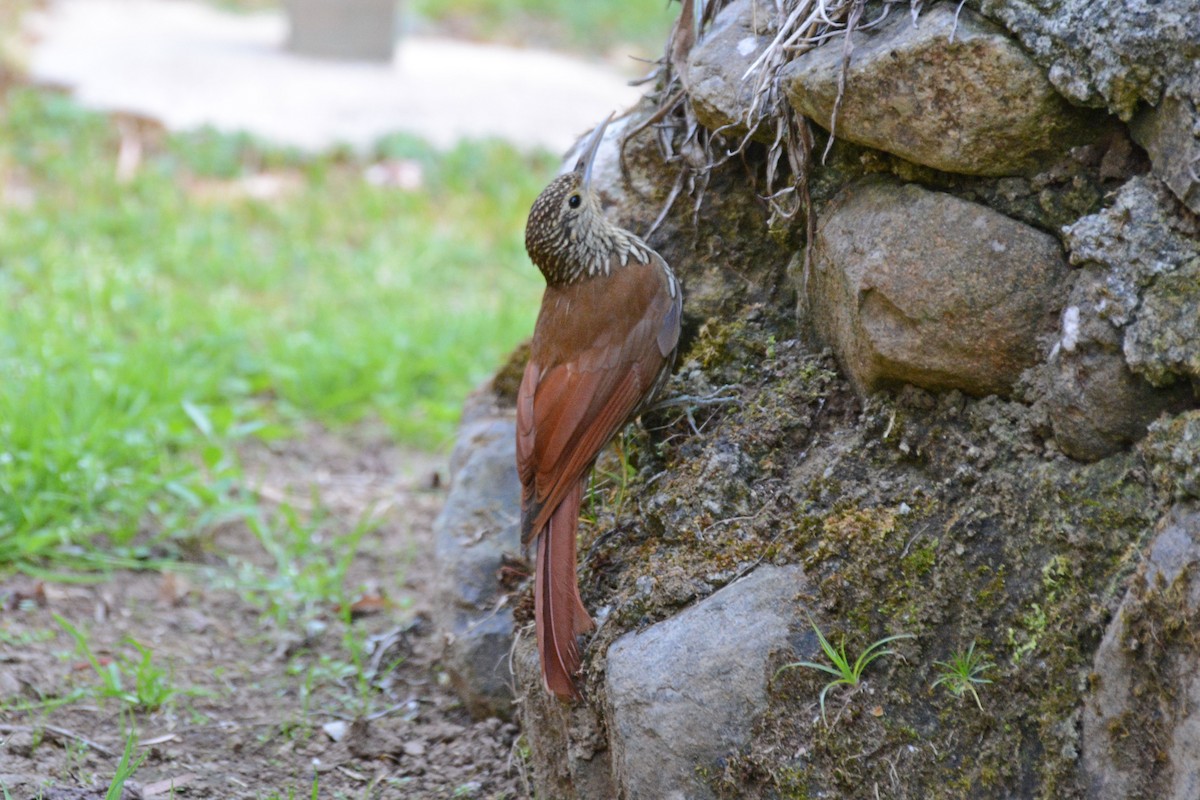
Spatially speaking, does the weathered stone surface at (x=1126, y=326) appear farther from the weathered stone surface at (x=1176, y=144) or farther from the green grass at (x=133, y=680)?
the green grass at (x=133, y=680)

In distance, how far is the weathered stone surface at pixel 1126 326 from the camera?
1997 millimetres

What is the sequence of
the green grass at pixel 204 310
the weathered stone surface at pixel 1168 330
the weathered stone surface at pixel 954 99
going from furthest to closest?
the green grass at pixel 204 310 < the weathered stone surface at pixel 954 99 < the weathered stone surface at pixel 1168 330

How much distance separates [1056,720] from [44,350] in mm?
4202

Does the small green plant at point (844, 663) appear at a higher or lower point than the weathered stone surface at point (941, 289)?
lower

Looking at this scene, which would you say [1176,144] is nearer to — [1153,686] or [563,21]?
[1153,686]

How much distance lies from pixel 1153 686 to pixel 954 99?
1.07 meters

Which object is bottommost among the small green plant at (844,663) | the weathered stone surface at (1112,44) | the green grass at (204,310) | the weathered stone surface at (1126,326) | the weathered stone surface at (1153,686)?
the green grass at (204,310)

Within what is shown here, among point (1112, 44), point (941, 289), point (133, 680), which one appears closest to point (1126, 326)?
point (941, 289)

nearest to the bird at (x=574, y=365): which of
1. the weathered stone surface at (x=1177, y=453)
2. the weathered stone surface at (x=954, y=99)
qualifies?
the weathered stone surface at (x=954, y=99)

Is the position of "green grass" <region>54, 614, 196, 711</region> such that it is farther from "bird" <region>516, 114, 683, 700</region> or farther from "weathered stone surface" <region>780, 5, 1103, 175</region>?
"weathered stone surface" <region>780, 5, 1103, 175</region>

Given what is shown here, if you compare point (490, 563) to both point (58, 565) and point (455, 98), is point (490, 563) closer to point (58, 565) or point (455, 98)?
point (58, 565)

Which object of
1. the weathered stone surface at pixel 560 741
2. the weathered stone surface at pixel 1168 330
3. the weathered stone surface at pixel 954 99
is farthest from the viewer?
the weathered stone surface at pixel 560 741

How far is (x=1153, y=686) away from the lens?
1.92 meters

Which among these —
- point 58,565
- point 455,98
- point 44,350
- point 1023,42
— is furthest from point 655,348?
point 455,98
